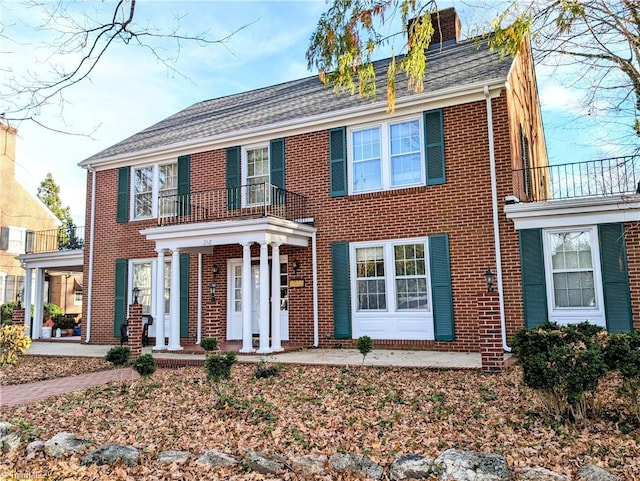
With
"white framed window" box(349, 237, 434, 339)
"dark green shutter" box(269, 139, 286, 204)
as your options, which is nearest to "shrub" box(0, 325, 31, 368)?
"dark green shutter" box(269, 139, 286, 204)

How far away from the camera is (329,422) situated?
17.5ft

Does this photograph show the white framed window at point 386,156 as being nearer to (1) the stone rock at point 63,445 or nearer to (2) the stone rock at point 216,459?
(2) the stone rock at point 216,459

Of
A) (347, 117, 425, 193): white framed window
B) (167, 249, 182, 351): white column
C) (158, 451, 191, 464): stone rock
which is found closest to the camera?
(158, 451, 191, 464): stone rock

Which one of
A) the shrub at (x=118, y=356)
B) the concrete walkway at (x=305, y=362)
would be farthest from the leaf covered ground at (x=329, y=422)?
the shrub at (x=118, y=356)

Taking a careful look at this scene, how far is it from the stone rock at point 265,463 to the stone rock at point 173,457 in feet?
1.90

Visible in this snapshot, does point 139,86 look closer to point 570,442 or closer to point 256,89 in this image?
point 570,442

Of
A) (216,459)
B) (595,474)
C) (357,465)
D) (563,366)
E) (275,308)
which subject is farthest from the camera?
(275,308)

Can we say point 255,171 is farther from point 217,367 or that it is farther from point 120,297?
point 217,367

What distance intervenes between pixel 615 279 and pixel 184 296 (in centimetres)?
991

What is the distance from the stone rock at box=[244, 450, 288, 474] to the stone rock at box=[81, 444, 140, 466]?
108cm

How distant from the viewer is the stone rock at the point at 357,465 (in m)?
4.00

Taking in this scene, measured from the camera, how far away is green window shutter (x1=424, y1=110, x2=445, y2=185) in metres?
10.6

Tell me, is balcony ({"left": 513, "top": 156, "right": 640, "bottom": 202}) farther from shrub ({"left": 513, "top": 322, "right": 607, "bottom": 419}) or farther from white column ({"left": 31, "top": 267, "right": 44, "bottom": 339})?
white column ({"left": 31, "top": 267, "right": 44, "bottom": 339})

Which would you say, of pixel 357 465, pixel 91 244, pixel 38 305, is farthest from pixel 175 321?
pixel 357 465
